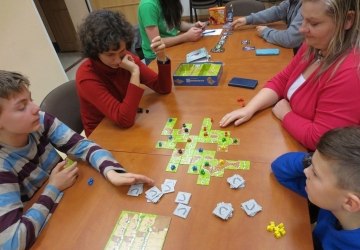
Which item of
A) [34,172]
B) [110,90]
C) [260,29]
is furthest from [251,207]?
[260,29]

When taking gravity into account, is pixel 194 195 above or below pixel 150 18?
below

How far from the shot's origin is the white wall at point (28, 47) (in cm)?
269

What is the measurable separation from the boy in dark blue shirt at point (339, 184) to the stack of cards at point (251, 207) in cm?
17

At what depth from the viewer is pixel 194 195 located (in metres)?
1.01

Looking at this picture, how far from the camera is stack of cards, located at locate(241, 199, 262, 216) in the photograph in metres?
0.91

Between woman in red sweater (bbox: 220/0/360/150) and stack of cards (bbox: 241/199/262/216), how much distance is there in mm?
376

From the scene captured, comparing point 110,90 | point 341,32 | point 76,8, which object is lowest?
point 76,8

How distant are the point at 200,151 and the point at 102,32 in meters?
0.74

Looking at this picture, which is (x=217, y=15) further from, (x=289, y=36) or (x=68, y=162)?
(x=68, y=162)

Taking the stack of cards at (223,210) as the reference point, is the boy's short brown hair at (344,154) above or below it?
above

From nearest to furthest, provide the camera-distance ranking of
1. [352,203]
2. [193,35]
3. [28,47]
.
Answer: [352,203] < [193,35] < [28,47]

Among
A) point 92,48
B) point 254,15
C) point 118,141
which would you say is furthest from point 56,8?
point 118,141

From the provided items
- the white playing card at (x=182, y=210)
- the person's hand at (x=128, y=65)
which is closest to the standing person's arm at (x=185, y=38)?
the person's hand at (x=128, y=65)

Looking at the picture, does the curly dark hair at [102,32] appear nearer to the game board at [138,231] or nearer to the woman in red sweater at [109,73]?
the woman in red sweater at [109,73]
